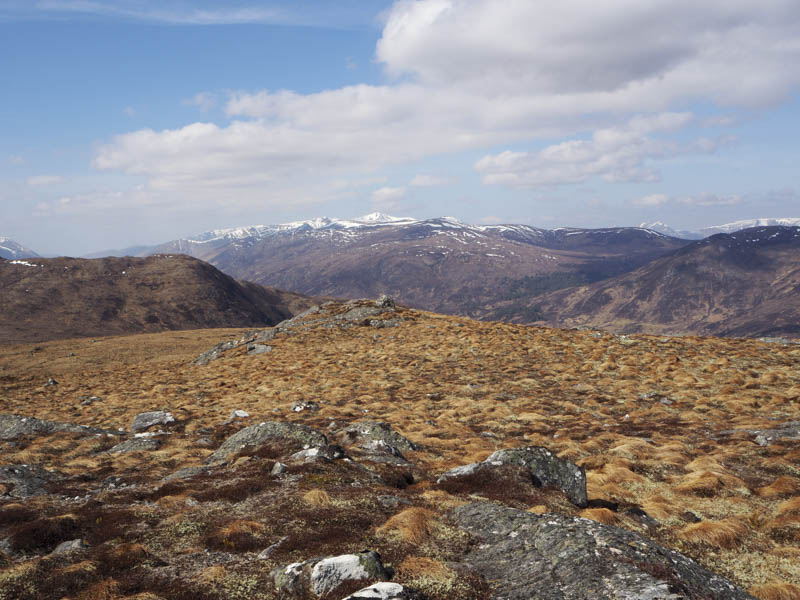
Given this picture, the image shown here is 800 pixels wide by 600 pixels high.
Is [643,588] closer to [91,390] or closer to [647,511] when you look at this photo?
[647,511]

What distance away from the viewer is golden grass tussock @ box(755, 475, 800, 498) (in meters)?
13.6

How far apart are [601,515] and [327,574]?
26.6 feet

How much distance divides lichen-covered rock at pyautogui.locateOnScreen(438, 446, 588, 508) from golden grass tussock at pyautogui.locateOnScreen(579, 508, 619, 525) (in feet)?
3.01

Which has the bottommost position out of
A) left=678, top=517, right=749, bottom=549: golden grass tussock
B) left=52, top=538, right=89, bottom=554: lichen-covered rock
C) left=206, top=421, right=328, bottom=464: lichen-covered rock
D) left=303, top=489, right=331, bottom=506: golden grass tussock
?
left=678, top=517, right=749, bottom=549: golden grass tussock

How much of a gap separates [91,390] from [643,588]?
44.4m

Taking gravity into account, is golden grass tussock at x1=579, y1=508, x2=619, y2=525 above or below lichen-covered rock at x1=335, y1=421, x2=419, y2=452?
above

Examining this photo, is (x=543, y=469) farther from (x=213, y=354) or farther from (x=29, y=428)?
(x=213, y=354)

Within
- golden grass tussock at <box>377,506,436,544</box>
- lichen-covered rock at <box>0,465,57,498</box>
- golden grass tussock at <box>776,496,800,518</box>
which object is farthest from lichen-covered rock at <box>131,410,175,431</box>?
golden grass tussock at <box>776,496,800,518</box>

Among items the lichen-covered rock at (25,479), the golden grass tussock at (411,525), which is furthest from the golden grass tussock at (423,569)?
the lichen-covered rock at (25,479)

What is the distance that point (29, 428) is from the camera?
75.5ft

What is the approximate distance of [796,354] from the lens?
33.8 m

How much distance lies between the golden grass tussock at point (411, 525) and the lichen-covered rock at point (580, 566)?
42.8 inches

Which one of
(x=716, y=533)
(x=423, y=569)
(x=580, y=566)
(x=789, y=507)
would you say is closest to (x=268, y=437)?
(x=423, y=569)

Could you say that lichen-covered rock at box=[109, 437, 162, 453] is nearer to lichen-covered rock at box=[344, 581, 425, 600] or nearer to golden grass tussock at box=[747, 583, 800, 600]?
lichen-covered rock at box=[344, 581, 425, 600]
